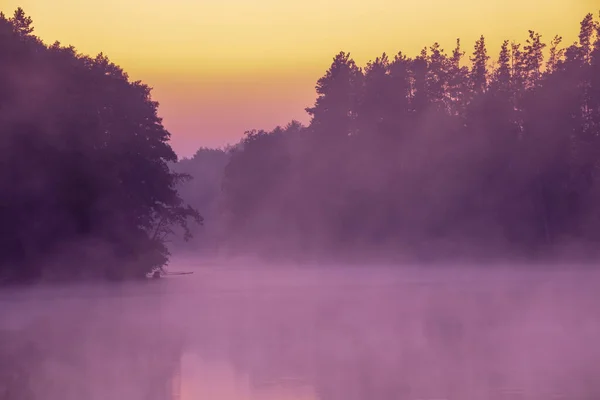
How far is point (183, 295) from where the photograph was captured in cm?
4053

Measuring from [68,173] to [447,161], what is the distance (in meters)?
38.3

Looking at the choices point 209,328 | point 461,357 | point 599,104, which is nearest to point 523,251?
point 599,104

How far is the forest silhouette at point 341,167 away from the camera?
4731 centimetres

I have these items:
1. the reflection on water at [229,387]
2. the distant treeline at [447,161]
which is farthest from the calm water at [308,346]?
Result: the distant treeline at [447,161]

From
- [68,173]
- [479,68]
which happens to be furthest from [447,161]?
[68,173]

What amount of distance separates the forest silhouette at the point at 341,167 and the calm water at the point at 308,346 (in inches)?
397

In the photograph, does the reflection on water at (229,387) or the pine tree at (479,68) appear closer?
the reflection on water at (229,387)

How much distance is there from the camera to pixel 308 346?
20.5 metres

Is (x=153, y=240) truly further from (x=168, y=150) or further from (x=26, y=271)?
(x=26, y=271)

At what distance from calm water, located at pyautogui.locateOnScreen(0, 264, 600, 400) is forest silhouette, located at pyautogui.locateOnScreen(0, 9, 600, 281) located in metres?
10.1

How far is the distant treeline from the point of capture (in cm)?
7412

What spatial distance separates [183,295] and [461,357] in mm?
23629

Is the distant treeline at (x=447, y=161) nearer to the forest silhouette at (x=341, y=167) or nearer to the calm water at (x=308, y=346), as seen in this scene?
the forest silhouette at (x=341, y=167)

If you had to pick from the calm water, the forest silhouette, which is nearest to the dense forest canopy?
the forest silhouette
